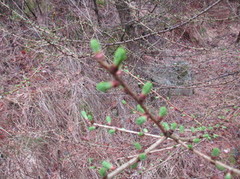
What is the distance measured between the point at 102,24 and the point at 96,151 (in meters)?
1.92

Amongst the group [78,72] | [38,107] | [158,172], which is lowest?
[158,172]

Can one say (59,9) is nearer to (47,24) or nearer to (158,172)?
(47,24)

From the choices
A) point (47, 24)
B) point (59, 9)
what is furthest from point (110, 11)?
point (47, 24)

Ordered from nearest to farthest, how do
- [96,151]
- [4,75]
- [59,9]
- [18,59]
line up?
[96,151], [4,75], [18,59], [59,9]

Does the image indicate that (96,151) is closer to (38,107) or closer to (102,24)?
(38,107)

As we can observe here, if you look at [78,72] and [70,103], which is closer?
[70,103]

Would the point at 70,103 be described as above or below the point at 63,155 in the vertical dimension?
above

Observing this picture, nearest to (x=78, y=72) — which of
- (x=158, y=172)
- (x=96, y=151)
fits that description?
(x=96, y=151)

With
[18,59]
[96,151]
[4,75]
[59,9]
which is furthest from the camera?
[59,9]

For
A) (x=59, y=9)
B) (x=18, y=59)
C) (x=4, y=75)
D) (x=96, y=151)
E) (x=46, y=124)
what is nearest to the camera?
(x=96, y=151)

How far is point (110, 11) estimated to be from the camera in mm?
3197

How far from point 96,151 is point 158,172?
0.79m

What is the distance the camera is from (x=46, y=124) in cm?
237

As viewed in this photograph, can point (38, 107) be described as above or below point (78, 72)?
below
